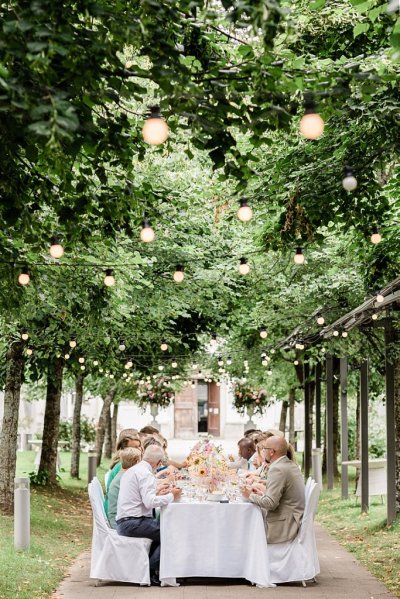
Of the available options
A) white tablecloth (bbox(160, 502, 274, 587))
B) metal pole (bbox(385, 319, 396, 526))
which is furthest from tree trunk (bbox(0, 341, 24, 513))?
white tablecloth (bbox(160, 502, 274, 587))

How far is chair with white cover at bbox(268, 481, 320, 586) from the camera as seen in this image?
35.6ft

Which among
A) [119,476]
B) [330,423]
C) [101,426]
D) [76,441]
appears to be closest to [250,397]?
[101,426]

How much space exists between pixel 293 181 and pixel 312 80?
4319 millimetres

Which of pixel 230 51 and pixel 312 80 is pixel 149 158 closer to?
pixel 230 51

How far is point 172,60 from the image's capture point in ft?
20.6

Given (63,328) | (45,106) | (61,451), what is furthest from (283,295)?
(61,451)

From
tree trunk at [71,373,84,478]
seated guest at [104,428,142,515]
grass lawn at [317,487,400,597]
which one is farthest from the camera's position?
tree trunk at [71,373,84,478]

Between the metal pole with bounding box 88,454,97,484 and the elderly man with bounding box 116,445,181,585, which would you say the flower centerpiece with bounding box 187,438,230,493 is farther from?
the metal pole with bounding box 88,454,97,484

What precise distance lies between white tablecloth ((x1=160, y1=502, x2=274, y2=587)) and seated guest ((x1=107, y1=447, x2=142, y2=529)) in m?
0.71

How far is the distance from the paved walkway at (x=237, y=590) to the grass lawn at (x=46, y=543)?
0.29 m

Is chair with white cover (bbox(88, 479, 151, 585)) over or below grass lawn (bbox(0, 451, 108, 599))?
over

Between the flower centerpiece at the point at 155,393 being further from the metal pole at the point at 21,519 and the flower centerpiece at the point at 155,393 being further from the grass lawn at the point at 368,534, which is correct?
the metal pole at the point at 21,519

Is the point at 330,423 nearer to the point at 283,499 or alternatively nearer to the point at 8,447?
the point at 8,447

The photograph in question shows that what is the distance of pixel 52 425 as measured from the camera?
23984 mm
